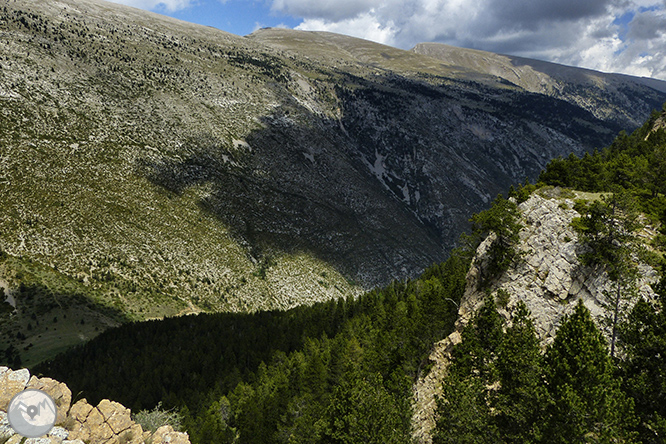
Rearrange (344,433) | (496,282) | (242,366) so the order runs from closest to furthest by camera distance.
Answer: (344,433) < (496,282) < (242,366)

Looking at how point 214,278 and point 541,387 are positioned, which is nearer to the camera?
point 541,387

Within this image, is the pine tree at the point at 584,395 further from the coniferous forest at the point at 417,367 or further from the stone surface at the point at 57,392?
the stone surface at the point at 57,392

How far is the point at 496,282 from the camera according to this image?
4203 centimetres

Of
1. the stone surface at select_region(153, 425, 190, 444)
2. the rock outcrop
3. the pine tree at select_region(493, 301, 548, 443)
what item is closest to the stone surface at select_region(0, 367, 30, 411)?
the rock outcrop

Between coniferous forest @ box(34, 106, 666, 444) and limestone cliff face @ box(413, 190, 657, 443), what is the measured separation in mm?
2156

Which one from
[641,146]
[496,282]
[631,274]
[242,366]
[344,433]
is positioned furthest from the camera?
[242,366]

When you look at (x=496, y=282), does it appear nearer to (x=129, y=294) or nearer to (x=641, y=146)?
(x=641, y=146)

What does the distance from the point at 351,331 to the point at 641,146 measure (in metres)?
76.3

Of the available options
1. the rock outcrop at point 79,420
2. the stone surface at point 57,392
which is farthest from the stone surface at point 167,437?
the stone surface at point 57,392

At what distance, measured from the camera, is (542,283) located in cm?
3725

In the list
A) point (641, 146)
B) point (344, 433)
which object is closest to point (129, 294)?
point (344, 433)

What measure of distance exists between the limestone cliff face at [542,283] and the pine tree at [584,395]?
9461 millimetres

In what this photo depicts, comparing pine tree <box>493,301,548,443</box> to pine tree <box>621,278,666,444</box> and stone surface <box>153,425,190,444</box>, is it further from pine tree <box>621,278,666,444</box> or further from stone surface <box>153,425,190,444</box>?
stone surface <box>153,425,190,444</box>

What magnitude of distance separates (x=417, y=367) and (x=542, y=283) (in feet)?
69.9
